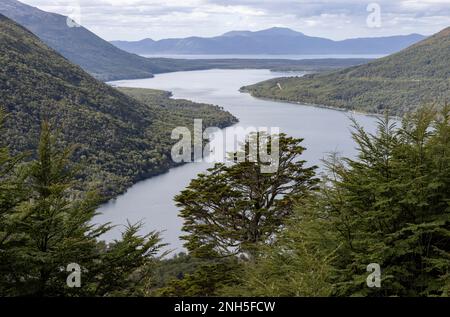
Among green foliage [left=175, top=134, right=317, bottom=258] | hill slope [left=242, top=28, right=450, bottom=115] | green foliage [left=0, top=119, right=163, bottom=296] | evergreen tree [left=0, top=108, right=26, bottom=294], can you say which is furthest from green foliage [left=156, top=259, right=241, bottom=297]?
hill slope [left=242, top=28, right=450, bottom=115]

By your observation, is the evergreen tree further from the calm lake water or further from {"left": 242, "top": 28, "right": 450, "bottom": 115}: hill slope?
{"left": 242, "top": 28, "right": 450, "bottom": 115}: hill slope

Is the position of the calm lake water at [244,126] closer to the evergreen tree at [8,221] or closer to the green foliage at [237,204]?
the green foliage at [237,204]

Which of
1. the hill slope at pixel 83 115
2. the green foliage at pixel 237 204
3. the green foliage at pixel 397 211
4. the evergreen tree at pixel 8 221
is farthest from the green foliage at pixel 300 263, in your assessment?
the hill slope at pixel 83 115

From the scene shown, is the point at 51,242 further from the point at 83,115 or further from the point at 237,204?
the point at 83,115

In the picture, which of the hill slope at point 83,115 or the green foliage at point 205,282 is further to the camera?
the hill slope at point 83,115

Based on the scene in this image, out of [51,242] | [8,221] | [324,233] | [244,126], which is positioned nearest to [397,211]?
[324,233]

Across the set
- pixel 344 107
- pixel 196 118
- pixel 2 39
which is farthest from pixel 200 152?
pixel 344 107

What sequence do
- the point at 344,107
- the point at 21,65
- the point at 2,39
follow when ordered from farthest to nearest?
the point at 344,107 → the point at 2,39 → the point at 21,65
